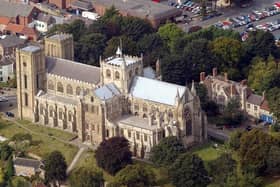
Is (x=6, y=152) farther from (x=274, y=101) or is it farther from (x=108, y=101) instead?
(x=274, y=101)

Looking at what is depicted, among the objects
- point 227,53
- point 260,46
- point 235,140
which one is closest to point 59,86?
point 227,53

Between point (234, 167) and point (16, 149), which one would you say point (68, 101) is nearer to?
point (16, 149)

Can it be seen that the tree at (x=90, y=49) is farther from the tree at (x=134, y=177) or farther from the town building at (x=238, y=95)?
the tree at (x=134, y=177)

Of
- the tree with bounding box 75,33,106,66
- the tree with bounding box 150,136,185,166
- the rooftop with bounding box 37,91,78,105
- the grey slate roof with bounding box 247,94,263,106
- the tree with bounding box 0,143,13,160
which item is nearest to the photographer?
the tree with bounding box 150,136,185,166

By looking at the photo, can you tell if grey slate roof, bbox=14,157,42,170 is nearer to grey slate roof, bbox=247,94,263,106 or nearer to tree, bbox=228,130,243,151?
tree, bbox=228,130,243,151

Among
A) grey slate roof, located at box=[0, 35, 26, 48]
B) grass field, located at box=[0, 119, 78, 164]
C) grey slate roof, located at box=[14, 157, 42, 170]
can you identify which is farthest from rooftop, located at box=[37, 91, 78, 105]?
grey slate roof, located at box=[0, 35, 26, 48]

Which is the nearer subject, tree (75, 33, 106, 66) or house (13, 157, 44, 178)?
house (13, 157, 44, 178)

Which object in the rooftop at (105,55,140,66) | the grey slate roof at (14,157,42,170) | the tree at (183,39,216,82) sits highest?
the rooftop at (105,55,140,66)
